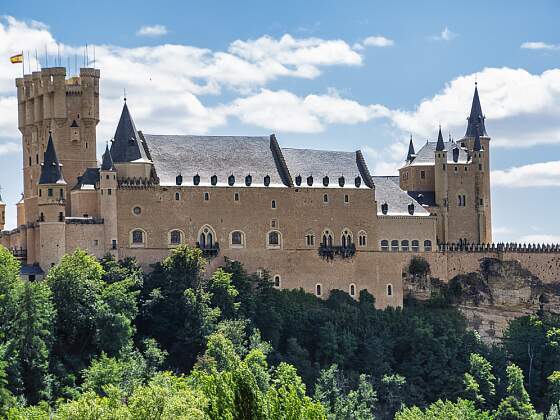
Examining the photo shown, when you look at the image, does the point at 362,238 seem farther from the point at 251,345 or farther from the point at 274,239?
A: the point at 251,345

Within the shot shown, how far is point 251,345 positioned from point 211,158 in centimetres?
1505

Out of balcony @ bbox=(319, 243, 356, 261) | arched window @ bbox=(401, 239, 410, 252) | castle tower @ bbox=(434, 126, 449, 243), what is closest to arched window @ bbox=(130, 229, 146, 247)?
balcony @ bbox=(319, 243, 356, 261)

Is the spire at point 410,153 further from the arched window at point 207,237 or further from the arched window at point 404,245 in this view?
the arched window at point 207,237

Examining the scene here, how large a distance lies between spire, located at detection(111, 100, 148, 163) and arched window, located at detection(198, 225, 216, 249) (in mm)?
6339

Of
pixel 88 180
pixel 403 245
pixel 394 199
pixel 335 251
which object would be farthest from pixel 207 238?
pixel 394 199

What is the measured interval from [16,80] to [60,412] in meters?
43.1

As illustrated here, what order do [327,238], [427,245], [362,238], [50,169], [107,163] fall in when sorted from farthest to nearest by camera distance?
1. [427,245]
2. [362,238]
3. [327,238]
4. [50,169]
5. [107,163]

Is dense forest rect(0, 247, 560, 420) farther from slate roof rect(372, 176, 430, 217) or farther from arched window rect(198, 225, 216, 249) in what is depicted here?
slate roof rect(372, 176, 430, 217)

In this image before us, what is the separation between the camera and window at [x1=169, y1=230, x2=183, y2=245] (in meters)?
107

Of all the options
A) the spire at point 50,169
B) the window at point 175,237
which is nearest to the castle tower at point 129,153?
the spire at point 50,169

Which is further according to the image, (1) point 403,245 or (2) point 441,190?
(2) point 441,190

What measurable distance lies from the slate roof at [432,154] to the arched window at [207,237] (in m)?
20.3

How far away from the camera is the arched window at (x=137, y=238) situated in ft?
346

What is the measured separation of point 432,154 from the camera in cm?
12100
